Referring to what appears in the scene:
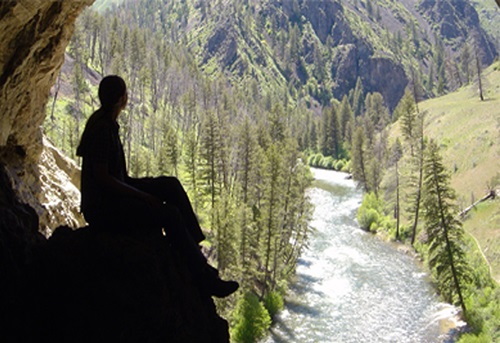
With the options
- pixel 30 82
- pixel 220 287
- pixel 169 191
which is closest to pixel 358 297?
pixel 30 82

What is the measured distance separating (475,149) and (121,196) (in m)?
67.0

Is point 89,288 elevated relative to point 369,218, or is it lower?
elevated

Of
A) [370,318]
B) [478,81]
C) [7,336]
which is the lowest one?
[370,318]

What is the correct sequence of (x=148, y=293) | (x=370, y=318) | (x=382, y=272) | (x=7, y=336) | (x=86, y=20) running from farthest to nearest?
1. (x=86, y=20)
2. (x=382, y=272)
3. (x=370, y=318)
4. (x=148, y=293)
5. (x=7, y=336)

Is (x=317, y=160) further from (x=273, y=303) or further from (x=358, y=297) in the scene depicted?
(x=273, y=303)

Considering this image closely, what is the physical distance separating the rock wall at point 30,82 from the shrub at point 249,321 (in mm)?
19220

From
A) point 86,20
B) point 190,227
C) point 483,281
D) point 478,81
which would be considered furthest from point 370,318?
point 86,20

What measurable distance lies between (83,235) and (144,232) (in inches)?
39.3

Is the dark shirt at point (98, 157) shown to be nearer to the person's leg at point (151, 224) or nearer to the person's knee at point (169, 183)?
the person's leg at point (151, 224)

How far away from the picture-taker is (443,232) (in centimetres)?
3556

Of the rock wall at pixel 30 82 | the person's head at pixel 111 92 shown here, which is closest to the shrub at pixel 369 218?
the rock wall at pixel 30 82

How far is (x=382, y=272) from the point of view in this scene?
44812 millimetres

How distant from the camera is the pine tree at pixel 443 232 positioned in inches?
1391

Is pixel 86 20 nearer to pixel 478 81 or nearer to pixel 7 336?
pixel 478 81
